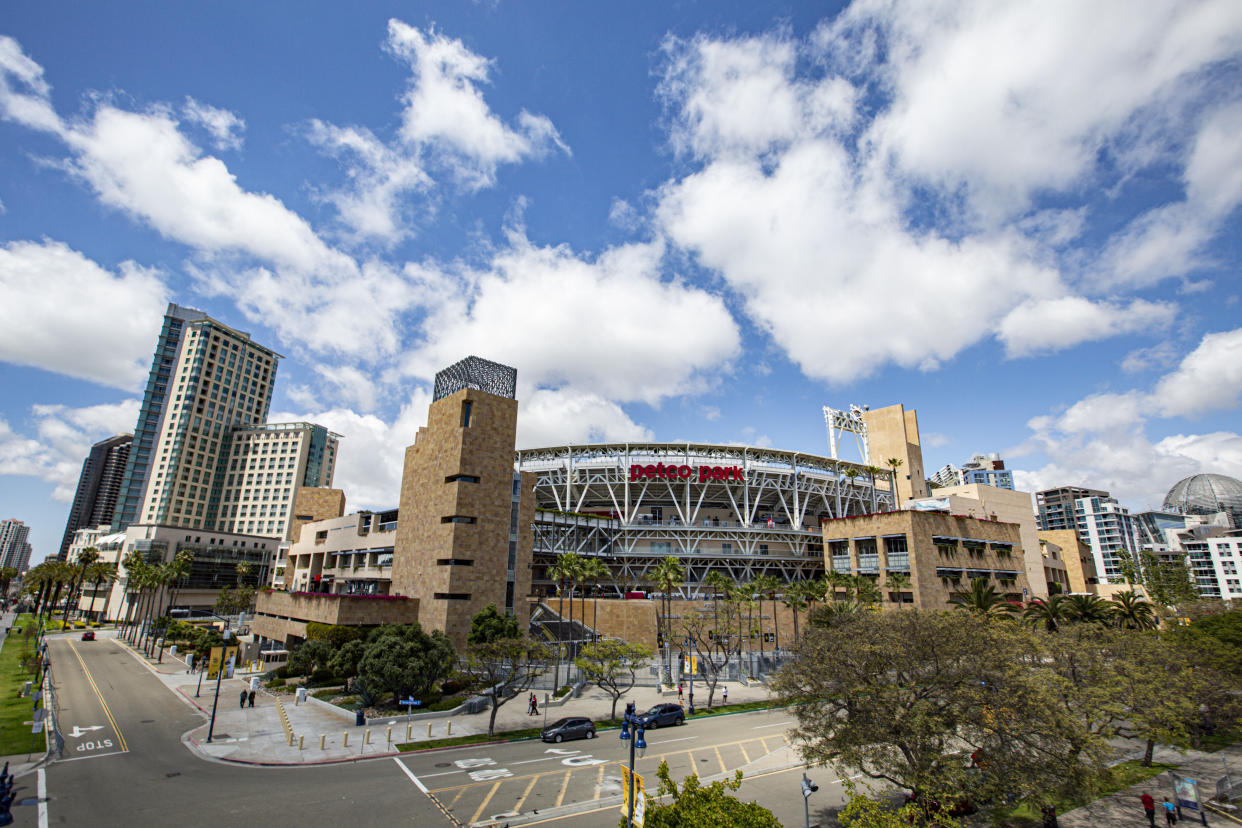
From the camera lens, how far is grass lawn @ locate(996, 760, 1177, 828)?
85.9ft

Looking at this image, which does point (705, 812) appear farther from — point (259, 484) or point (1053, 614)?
point (259, 484)

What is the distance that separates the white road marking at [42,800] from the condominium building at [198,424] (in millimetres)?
145870

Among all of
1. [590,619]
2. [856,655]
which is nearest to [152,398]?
[590,619]

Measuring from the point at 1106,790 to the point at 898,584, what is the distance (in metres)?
39.1

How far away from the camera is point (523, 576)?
65375mm

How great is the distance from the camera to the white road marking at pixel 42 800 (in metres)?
24.1

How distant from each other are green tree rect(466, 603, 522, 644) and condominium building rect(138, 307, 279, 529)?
137626 millimetres

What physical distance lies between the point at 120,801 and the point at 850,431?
11520 cm

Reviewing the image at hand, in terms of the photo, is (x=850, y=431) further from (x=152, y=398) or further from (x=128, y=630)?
(x=152, y=398)

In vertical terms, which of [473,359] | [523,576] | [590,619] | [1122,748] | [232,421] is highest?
[232,421]

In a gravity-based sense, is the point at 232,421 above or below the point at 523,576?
above

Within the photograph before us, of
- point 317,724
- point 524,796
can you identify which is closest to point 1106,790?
point 524,796

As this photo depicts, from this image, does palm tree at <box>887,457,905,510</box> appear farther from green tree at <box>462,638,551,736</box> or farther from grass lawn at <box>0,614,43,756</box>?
grass lawn at <box>0,614,43,756</box>

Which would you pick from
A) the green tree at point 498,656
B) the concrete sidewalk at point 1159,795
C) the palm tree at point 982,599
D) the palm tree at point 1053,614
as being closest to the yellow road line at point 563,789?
the green tree at point 498,656
